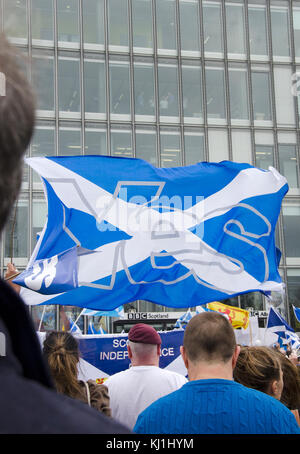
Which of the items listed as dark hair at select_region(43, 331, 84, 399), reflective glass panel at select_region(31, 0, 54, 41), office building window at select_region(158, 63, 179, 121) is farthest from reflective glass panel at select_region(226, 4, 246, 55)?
dark hair at select_region(43, 331, 84, 399)

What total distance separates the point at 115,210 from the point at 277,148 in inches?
1032

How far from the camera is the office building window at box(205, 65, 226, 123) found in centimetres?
3181

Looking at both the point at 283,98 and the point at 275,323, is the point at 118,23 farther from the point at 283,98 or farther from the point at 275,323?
the point at 275,323

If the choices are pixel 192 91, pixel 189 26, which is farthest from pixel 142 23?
pixel 192 91

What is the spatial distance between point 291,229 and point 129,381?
28.2 metres

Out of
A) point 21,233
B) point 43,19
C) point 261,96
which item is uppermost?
point 43,19

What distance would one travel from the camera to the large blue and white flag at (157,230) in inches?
269

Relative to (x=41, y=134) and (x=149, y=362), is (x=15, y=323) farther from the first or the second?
(x=41, y=134)

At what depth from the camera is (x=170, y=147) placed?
31.1 metres

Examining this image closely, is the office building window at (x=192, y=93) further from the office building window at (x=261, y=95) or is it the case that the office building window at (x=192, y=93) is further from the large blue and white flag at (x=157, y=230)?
the large blue and white flag at (x=157, y=230)

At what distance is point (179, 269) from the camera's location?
7.05 m

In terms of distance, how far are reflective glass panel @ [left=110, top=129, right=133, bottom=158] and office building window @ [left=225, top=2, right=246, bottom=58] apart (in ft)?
24.1

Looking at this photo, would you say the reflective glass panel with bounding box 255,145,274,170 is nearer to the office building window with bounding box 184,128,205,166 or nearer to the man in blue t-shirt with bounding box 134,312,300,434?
the office building window with bounding box 184,128,205,166
